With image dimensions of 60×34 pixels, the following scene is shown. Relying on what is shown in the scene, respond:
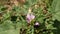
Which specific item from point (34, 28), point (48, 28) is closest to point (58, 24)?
point (48, 28)

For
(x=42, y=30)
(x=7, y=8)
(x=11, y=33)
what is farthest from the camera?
(x=7, y=8)

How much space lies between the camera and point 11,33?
1813 mm

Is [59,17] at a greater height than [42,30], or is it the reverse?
[59,17]

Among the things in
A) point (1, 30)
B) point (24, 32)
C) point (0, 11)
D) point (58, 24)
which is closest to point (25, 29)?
point (24, 32)

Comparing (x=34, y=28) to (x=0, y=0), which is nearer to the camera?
(x=34, y=28)

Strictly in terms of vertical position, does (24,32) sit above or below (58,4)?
below

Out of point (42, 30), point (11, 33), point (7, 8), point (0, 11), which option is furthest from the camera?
point (7, 8)

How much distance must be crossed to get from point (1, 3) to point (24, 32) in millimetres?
748

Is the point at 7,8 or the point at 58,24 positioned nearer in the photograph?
the point at 58,24

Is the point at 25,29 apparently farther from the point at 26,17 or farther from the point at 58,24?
the point at 58,24

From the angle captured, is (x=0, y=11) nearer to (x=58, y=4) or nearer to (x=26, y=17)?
(x=26, y=17)

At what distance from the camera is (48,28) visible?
76.8 inches

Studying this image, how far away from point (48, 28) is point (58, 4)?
234 millimetres

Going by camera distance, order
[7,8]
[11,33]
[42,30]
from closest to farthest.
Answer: [11,33] → [42,30] → [7,8]
